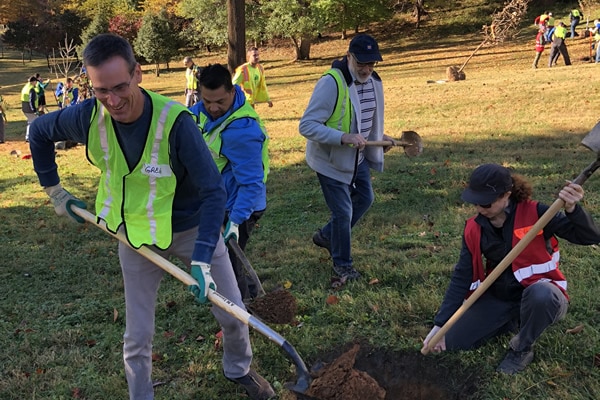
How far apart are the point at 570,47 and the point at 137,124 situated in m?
25.6

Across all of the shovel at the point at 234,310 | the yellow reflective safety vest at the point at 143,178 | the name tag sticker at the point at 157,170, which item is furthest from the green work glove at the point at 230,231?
the name tag sticker at the point at 157,170

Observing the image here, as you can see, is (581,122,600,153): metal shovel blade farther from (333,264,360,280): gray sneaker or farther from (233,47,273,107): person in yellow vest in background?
(233,47,273,107): person in yellow vest in background

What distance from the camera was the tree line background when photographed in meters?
29.3

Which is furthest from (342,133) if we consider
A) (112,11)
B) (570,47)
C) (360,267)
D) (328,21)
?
(112,11)

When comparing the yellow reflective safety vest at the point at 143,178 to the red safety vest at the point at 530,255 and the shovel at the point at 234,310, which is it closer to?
the shovel at the point at 234,310

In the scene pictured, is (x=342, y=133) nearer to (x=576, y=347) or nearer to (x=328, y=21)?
(x=576, y=347)

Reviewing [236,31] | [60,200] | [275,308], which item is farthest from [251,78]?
[60,200]

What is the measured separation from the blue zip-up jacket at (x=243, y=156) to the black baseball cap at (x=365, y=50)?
40.1 inches

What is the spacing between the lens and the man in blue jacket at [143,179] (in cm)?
247

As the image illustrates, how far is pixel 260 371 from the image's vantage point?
3.70m

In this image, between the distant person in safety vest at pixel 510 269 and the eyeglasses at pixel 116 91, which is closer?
the eyeglasses at pixel 116 91

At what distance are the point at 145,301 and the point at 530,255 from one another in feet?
7.33

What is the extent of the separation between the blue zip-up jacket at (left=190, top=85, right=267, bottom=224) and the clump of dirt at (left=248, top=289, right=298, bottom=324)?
2.29 feet

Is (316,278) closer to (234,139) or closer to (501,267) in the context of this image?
(234,139)
